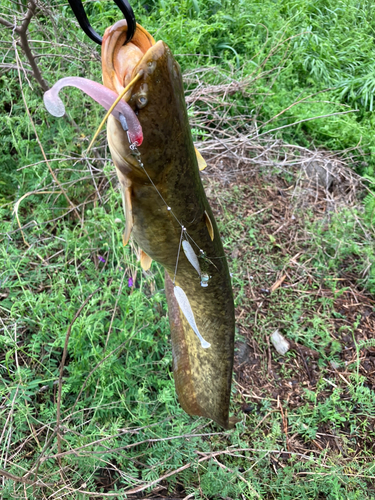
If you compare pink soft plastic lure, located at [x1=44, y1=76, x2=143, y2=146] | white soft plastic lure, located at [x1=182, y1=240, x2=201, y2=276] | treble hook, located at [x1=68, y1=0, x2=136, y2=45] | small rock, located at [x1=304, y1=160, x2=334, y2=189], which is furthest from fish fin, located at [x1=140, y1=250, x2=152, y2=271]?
small rock, located at [x1=304, y1=160, x2=334, y2=189]

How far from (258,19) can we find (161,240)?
3.81 metres

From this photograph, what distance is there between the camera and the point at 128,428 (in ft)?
5.45

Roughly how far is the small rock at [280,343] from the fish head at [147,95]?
1824 millimetres

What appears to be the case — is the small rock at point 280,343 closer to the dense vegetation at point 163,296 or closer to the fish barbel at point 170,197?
the dense vegetation at point 163,296

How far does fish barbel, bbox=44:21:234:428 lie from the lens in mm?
750

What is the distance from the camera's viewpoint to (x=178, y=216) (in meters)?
1.00

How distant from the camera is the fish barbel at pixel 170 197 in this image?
0.75m

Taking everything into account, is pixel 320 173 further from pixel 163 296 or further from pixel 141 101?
pixel 141 101

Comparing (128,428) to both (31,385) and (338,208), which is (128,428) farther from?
(338,208)

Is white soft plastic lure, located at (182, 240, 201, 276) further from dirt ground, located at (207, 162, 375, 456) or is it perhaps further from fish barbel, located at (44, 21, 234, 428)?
dirt ground, located at (207, 162, 375, 456)

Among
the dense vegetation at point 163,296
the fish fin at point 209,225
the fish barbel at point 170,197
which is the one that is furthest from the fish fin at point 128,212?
the dense vegetation at point 163,296

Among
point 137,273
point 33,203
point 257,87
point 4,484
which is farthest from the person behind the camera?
point 257,87

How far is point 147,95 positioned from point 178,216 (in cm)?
34

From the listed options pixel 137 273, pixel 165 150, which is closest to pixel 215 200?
pixel 137 273
